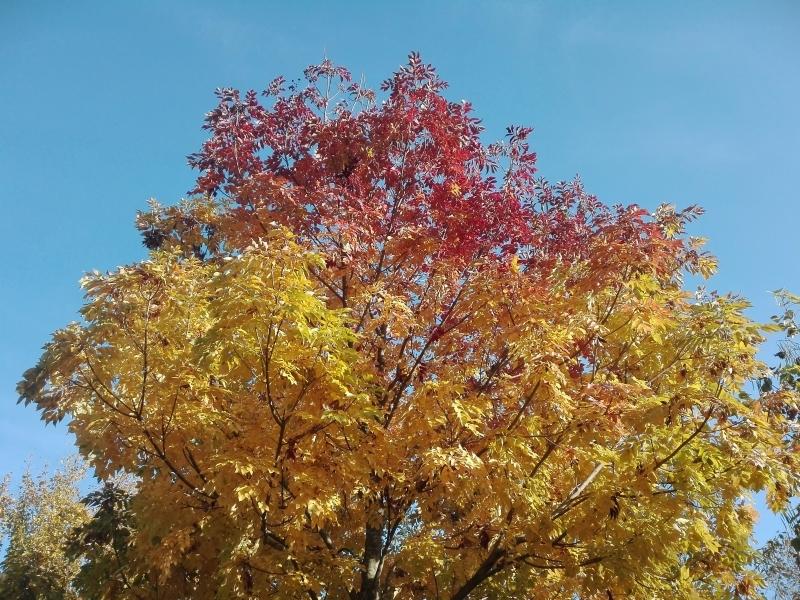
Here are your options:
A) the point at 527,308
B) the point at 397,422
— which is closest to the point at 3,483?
the point at 397,422

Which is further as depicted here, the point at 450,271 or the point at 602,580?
the point at 450,271

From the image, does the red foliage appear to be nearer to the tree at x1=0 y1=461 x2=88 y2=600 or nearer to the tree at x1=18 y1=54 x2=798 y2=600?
the tree at x1=18 y1=54 x2=798 y2=600

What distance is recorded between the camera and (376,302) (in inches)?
281

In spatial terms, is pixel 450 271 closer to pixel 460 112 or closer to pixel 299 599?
pixel 460 112

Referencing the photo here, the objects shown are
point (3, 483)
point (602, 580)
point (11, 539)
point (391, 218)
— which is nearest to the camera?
point (602, 580)

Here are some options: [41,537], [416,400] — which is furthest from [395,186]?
[41,537]

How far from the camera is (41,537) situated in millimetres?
17078

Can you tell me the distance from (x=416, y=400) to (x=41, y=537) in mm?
15490

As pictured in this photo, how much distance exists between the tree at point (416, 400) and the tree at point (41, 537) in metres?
4.23

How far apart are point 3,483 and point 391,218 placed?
749 inches

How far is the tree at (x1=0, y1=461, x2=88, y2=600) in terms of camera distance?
413 inches

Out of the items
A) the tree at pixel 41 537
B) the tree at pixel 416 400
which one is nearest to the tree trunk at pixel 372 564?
the tree at pixel 416 400

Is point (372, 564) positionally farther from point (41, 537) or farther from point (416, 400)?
point (41, 537)

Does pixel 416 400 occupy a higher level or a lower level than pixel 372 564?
higher
